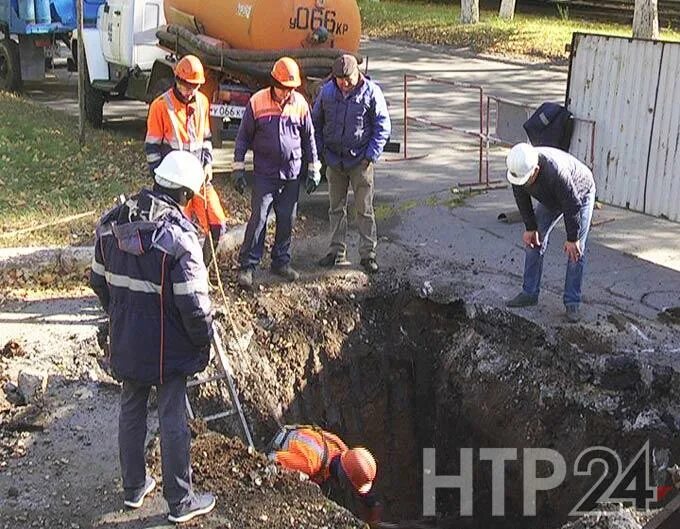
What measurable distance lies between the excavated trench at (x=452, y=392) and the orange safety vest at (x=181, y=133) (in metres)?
1.06

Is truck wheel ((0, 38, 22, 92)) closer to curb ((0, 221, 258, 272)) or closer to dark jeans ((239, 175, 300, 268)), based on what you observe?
curb ((0, 221, 258, 272))

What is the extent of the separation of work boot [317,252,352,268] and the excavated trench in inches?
25.1

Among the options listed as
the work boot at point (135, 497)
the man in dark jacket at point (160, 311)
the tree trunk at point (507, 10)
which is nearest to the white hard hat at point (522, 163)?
the man in dark jacket at point (160, 311)

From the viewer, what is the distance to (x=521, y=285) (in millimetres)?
8859

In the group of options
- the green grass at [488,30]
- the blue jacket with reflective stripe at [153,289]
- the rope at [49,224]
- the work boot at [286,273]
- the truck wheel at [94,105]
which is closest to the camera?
the blue jacket with reflective stripe at [153,289]

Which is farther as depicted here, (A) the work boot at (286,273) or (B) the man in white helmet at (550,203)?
(A) the work boot at (286,273)

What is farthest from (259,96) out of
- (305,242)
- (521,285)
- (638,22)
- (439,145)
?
(638,22)

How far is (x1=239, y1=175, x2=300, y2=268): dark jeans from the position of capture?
8516 mm

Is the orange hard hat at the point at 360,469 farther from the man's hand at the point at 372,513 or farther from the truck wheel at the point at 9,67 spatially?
the truck wheel at the point at 9,67

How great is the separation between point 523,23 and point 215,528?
75.6ft

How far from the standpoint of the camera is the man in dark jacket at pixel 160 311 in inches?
192

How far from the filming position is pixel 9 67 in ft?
58.3

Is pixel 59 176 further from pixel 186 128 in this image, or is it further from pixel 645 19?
pixel 645 19

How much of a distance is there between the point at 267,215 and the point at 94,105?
7.56m
